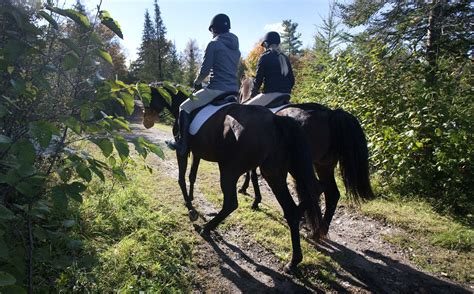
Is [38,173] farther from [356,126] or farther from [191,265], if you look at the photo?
[356,126]

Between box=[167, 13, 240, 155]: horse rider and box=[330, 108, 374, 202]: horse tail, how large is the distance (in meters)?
1.72

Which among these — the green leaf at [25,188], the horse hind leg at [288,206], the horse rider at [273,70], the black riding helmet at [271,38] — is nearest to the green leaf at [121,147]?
the green leaf at [25,188]

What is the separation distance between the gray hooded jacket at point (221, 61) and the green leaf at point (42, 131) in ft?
11.0

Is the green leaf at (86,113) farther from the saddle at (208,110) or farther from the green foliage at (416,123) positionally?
the green foliage at (416,123)

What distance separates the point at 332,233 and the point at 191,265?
237cm

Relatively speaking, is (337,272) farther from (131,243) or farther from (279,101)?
(279,101)

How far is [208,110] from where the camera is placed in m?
4.39

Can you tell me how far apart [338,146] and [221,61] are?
2165 mm

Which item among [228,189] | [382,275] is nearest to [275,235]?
[228,189]

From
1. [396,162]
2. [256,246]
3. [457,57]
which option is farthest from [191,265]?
[457,57]

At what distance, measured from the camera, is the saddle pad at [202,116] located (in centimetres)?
430

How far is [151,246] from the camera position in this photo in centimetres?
363

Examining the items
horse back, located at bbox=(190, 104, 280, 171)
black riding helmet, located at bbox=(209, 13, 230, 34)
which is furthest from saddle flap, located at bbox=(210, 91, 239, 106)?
black riding helmet, located at bbox=(209, 13, 230, 34)

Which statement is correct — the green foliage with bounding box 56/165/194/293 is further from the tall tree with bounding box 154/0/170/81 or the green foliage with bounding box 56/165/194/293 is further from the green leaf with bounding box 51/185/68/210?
the tall tree with bounding box 154/0/170/81
